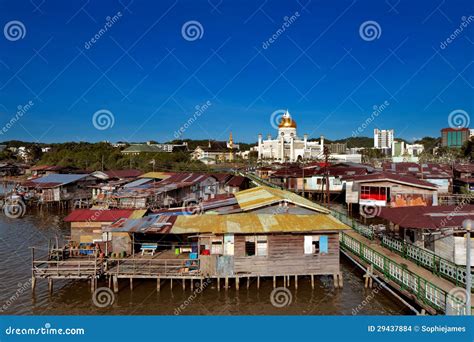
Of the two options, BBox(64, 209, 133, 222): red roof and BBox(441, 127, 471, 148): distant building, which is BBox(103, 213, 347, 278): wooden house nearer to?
BBox(64, 209, 133, 222): red roof

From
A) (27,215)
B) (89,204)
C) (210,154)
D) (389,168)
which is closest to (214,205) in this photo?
(89,204)

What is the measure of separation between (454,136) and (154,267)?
13974 cm

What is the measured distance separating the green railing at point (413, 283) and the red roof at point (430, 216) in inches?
79.9

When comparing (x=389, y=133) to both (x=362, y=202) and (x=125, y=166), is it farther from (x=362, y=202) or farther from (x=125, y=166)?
(x=362, y=202)

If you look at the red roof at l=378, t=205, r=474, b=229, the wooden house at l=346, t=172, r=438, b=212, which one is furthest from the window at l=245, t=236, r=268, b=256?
the wooden house at l=346, t=172, r=438, b=212

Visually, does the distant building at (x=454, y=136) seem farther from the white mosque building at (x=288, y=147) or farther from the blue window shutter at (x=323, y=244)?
the blue window shutter at (x=323, y=244)

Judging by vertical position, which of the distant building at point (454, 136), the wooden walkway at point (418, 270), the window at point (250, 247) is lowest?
the wooden walkway at point (418, 270)

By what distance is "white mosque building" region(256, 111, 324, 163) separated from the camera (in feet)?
388

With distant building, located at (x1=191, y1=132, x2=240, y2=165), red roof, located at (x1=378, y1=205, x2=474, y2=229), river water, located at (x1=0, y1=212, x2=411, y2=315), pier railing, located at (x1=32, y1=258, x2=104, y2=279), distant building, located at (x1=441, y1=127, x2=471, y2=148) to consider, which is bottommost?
river water, located at (x1=0, y1=212, x2=411, y2=315)

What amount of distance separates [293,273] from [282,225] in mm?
2230

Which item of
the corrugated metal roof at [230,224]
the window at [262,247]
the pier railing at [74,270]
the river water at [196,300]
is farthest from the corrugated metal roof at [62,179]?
the window at [262,247]

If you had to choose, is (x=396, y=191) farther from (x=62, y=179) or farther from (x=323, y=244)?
(x=62, y=179)

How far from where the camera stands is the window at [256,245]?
52.1 feet

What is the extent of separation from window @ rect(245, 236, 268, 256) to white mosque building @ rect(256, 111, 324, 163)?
99.5 m
